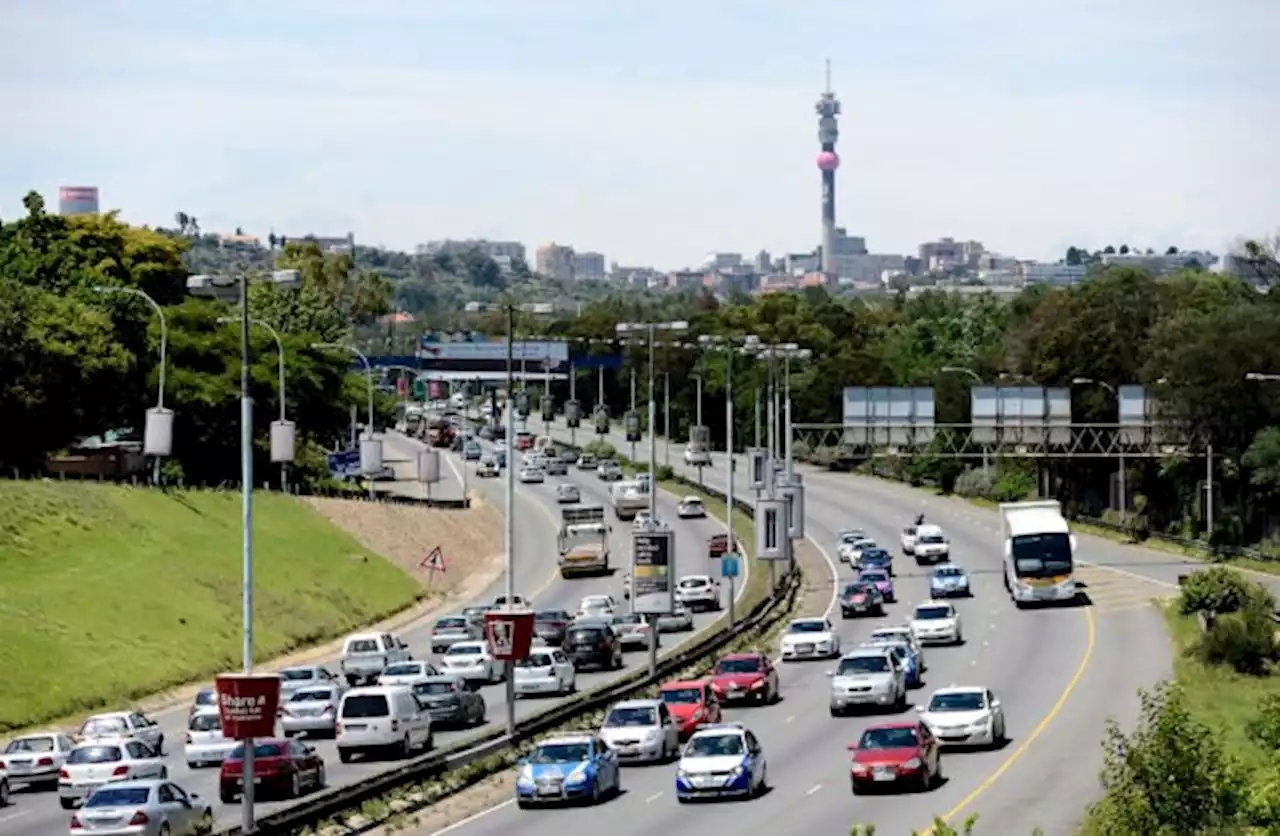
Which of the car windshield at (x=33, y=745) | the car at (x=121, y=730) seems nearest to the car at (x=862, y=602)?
the car at (x=121, y=730)

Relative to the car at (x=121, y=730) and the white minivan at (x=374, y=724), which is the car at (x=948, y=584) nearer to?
the car at (x=121, y=730)

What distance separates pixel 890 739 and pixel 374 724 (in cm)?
1207

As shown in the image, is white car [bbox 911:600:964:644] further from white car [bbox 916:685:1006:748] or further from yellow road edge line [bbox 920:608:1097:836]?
white car [bbox 916:685:1006:748]

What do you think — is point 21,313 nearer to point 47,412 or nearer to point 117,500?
point 47,412

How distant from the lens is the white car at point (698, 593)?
95.4m

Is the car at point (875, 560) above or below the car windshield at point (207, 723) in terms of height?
below

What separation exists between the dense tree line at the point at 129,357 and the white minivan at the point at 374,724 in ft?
173

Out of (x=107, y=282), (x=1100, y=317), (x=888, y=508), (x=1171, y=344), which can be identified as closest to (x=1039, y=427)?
(x=1171, y=344)

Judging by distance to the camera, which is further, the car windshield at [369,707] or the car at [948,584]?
the car at [948,584]

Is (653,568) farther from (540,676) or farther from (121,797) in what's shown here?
(121,797)

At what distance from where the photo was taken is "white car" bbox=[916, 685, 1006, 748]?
5097 cm

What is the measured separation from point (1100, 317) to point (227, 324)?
5739 centimetres

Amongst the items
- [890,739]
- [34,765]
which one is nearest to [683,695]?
[890,739]

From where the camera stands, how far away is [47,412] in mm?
103750
